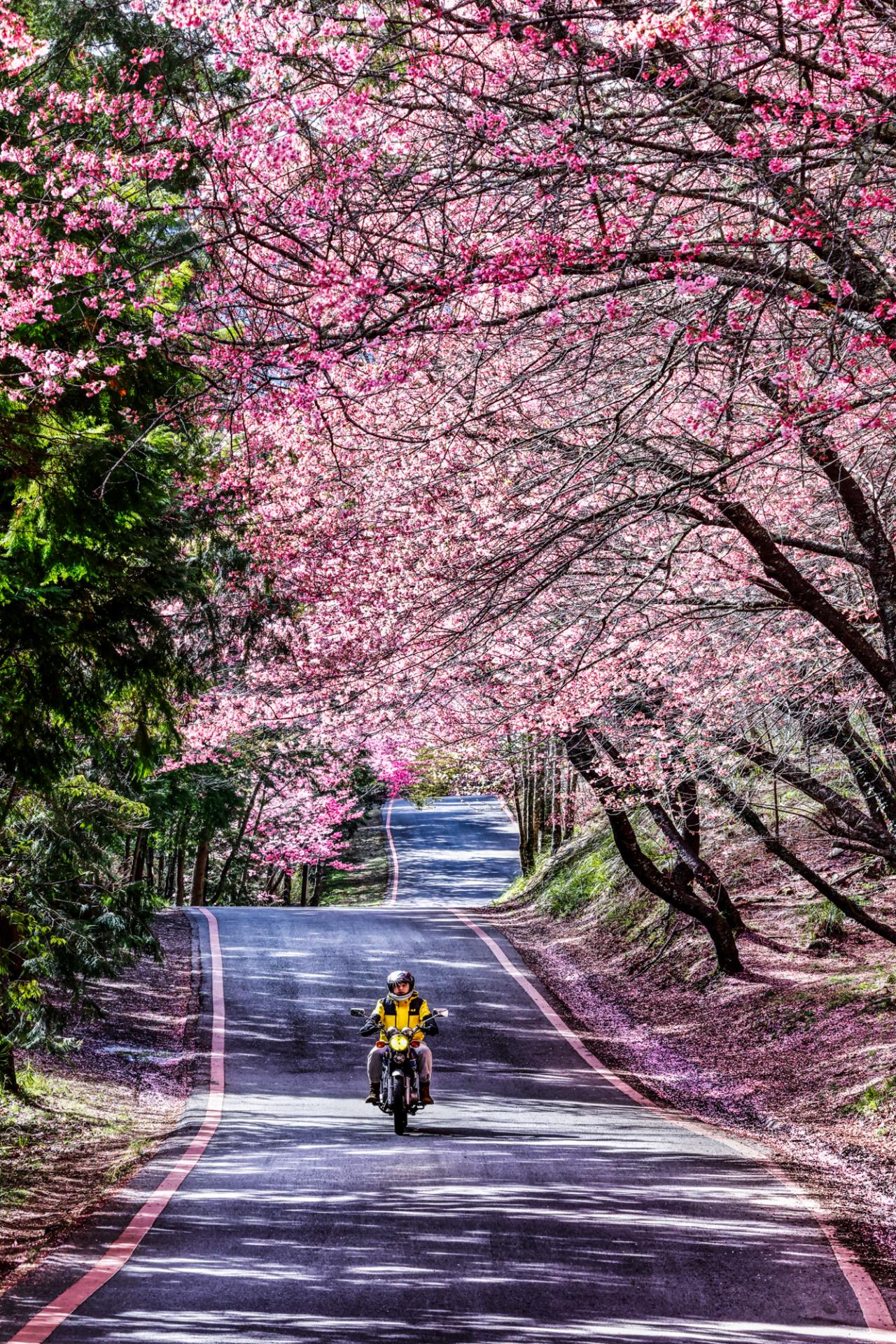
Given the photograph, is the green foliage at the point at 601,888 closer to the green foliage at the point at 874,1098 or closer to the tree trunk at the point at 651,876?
the tree trunk at the point at 651,876

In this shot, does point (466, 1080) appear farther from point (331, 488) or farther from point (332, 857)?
point (332, 857)

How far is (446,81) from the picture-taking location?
287 inches

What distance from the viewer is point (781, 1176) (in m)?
8.68

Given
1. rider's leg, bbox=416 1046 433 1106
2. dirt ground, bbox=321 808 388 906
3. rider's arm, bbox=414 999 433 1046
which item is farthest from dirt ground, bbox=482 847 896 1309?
dirt ground, bbox=321 808 388 906

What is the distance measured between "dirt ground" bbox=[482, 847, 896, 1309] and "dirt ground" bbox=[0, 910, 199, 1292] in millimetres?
4828

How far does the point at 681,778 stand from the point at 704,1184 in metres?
4.52

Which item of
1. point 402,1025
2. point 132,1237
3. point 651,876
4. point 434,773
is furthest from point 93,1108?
point 434,773

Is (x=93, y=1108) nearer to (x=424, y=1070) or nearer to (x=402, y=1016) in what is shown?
(x=402, y=1016)

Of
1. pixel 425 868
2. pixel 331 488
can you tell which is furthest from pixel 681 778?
pixel 425 868

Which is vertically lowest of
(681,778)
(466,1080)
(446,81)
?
(466,1080)

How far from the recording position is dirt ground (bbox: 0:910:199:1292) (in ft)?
26.7

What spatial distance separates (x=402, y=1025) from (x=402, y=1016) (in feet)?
0.32

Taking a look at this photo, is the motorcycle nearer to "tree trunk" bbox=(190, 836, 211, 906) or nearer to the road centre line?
the road centre line

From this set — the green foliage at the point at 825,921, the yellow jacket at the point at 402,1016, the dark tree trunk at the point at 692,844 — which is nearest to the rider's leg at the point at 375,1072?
the yellow jacket at the point at 402,1016
